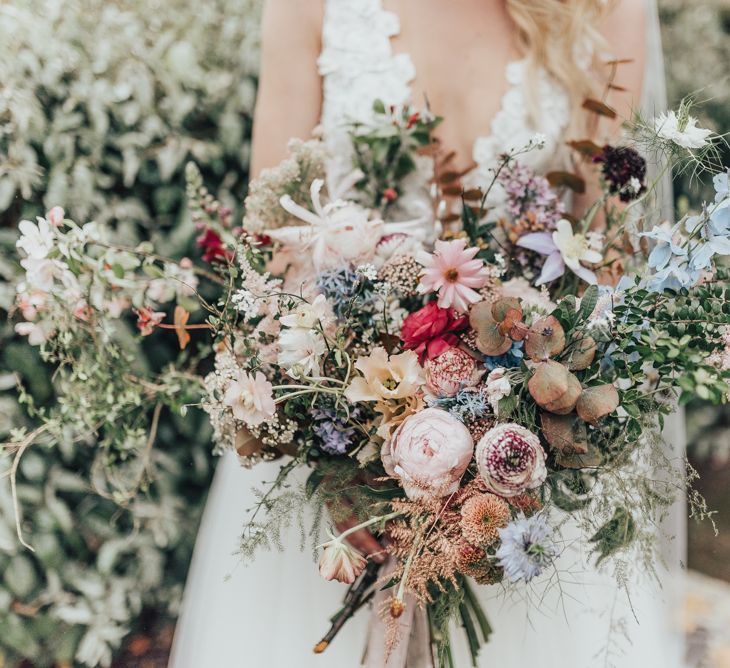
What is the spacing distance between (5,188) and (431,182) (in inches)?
37.2

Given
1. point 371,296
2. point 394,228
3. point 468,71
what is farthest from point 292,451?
point 468,71

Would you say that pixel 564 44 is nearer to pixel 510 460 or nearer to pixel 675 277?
pixel 675 277

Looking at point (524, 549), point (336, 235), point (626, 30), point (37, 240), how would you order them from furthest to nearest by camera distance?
point (626, 30) → point (37, 240) → point (336, 235) → point (524, 549)

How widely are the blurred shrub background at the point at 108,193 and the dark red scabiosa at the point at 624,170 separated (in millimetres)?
487

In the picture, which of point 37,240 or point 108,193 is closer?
point 37,240

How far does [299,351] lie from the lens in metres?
0.87

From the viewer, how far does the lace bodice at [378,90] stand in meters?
1.44

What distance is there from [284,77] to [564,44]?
0.59 meters

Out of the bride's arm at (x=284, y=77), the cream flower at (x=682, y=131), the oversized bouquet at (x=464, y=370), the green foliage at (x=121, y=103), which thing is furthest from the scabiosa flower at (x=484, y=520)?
the green foliage at (x=121, y=103)

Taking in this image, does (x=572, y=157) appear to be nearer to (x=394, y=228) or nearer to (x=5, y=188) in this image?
(x=394, y=228)

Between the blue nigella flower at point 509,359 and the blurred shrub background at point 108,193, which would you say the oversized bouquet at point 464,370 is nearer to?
the blue nigella flower at point 509,359

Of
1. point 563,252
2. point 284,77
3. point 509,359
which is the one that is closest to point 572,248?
point 563,252

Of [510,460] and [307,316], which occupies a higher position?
[307,316]

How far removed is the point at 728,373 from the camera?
30.6 inches
